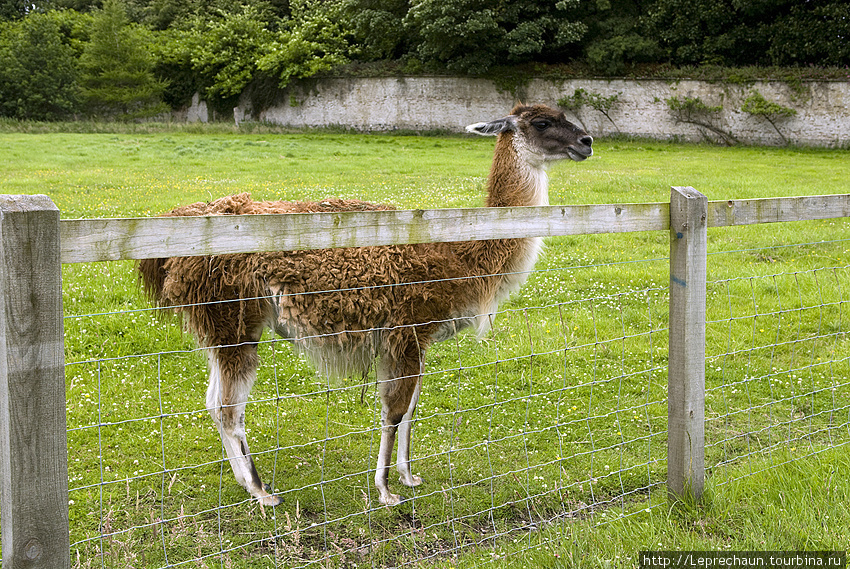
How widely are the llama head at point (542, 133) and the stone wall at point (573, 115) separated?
28.1 m

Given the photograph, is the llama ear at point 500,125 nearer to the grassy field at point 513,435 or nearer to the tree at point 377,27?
the grassy field at point 513,435

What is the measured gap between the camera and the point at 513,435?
4.73 metres

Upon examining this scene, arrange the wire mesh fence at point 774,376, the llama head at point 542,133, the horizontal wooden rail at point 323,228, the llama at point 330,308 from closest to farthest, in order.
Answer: the horizontal wooden rail at point 323,228 → the llama at point 330,308 → the wire mesh fence at point 774,376 → the llama head at point 542,133

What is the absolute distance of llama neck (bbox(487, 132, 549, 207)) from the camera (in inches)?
209

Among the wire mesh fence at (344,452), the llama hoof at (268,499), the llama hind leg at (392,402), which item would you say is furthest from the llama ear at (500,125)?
the llama hoof at (268,499)

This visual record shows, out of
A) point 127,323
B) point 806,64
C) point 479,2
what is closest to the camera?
point 127,323

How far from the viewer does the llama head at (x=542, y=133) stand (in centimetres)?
541

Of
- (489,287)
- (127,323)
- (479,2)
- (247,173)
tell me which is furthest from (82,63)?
(489,287)

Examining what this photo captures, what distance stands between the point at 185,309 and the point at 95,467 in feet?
3.87

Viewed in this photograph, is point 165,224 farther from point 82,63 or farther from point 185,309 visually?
point 82,63

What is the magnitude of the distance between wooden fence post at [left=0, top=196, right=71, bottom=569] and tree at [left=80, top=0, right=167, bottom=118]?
146 feet

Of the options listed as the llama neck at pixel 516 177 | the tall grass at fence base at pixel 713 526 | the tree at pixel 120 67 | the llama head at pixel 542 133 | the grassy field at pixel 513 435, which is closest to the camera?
the tall grass at fence base at pixel 713 526

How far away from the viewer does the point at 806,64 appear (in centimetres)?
3203

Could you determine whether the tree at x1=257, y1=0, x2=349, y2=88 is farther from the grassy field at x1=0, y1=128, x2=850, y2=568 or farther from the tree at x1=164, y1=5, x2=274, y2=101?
the grassy field at x1=0, y1=128, x2=850, y2=568
